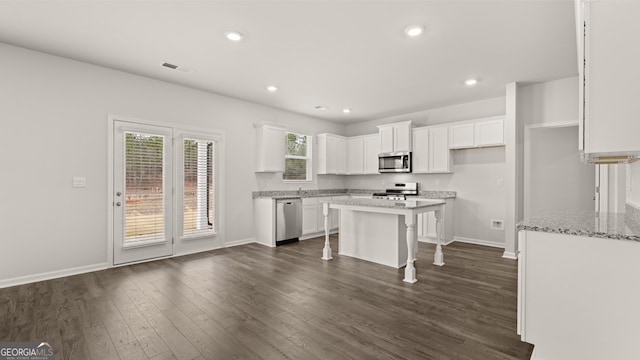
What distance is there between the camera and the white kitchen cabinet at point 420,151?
587cm

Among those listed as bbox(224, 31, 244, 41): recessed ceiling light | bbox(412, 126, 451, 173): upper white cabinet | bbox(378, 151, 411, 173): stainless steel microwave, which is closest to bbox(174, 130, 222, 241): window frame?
bbox(224, 31, 244, 41): recessed ceiling light

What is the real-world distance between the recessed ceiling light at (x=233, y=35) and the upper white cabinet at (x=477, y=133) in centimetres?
423

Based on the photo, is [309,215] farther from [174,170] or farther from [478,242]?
[478,242]

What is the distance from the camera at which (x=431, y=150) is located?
581 centimetres

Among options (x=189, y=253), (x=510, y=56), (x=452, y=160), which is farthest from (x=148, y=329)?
(x=452, y=160)

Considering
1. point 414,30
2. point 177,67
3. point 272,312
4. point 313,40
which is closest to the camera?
point 272,312

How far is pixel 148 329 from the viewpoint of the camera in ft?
7.62

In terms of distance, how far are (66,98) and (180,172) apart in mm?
1665

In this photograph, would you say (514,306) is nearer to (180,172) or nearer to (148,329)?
(148,329)

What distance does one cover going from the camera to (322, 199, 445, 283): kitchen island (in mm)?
3719

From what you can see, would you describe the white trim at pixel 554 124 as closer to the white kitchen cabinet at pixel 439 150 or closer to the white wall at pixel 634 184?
the white kitchen cabinet at pixel 439 150

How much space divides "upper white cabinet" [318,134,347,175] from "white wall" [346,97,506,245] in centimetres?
194

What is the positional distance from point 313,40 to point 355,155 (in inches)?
169

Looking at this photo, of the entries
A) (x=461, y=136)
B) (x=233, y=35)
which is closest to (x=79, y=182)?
(x=233, y=35)
